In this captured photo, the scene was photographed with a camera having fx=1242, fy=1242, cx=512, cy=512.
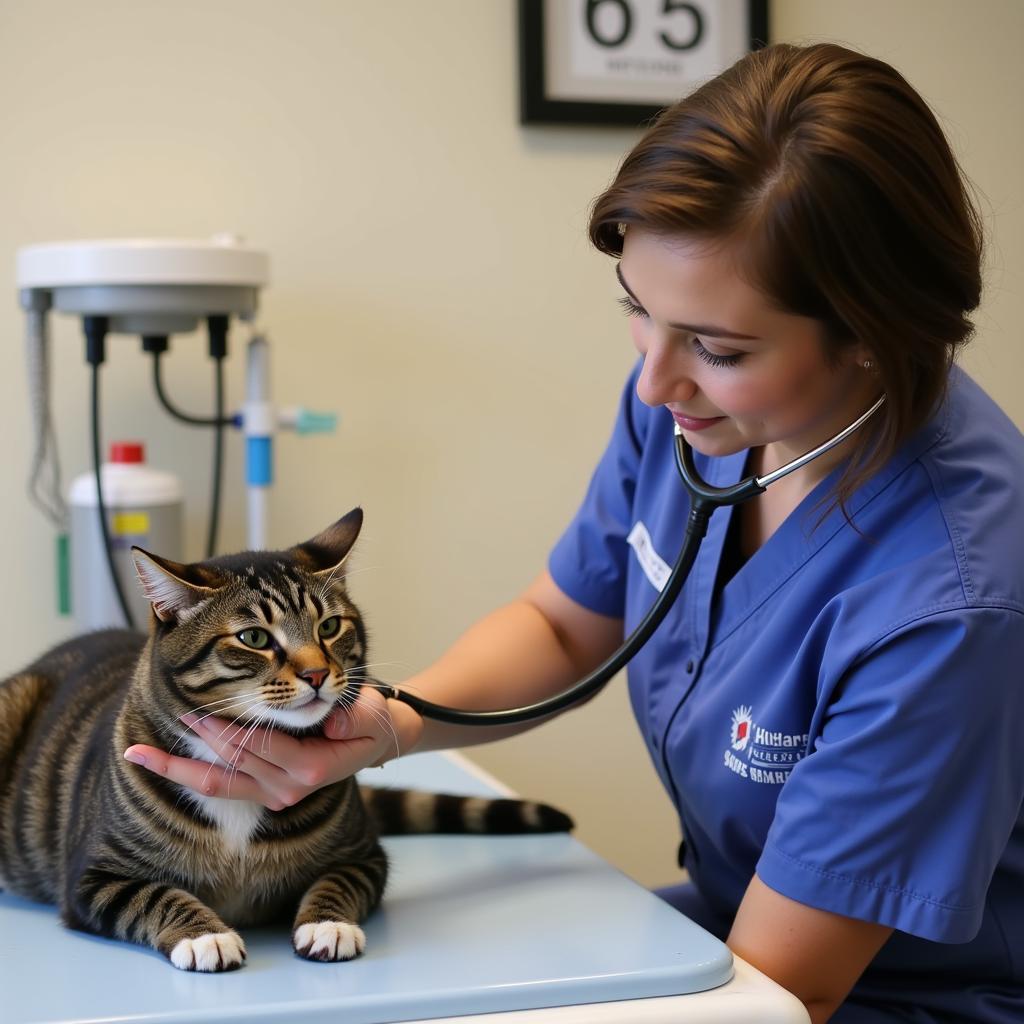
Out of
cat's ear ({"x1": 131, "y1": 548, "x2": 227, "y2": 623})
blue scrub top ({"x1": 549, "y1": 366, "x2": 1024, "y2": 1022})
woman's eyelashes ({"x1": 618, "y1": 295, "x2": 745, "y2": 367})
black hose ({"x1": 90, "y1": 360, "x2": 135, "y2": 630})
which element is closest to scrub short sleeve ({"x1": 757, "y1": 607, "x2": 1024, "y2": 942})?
blue scrub top ({"x1": 549, "y1": 366, "x2": 1024, "y2": 1022})

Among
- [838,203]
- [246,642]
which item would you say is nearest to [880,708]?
[838,203]

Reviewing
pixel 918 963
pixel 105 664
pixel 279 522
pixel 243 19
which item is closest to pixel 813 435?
pixel 918 963

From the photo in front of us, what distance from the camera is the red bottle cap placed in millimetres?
1596

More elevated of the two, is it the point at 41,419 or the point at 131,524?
the point at 41,419

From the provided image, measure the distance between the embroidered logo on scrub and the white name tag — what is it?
6.6 inches

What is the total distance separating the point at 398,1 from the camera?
1.82 meters

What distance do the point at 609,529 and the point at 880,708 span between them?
0.44 meters

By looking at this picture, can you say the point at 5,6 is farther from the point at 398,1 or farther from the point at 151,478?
the point at 151,478

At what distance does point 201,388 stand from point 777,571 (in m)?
1.05

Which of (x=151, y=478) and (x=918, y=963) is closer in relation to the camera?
(x=918, y=963)

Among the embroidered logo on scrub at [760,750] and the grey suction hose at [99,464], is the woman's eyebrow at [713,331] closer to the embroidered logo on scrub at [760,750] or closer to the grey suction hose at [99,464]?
the embroidered logo on scrub at [760,750]

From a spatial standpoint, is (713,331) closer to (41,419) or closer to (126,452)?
(126,452)

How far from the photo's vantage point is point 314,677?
86 centimetres

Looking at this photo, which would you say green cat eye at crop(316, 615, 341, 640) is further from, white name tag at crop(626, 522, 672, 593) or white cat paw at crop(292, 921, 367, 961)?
white name tag at crop(626, 522, 672, 593)
